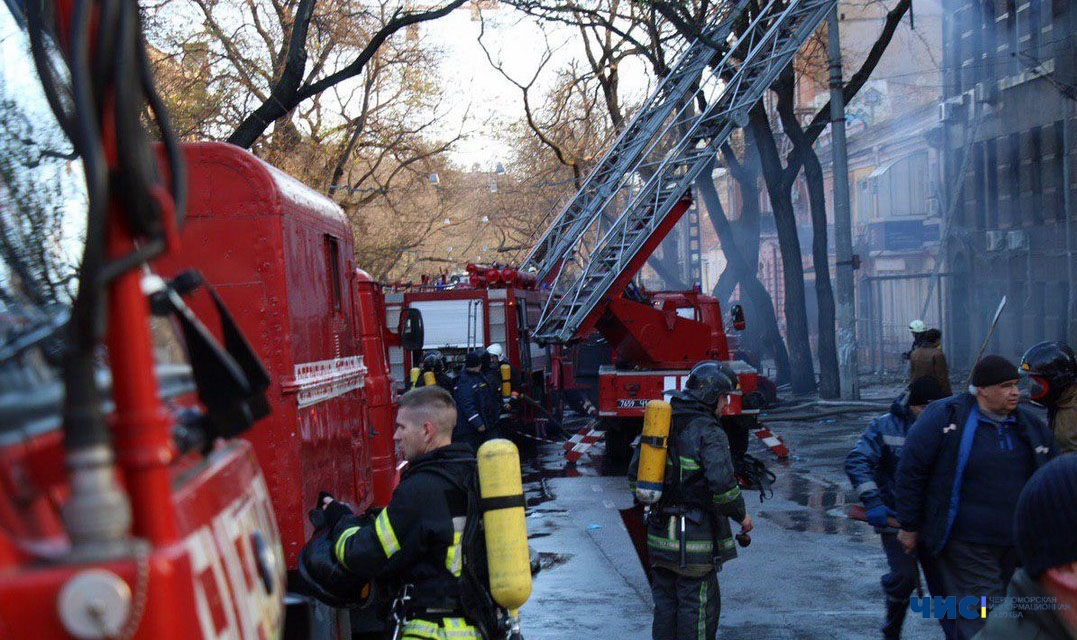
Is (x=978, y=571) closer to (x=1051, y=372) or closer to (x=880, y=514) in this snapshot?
(x=880, y=514)

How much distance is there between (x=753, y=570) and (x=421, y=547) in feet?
20.1

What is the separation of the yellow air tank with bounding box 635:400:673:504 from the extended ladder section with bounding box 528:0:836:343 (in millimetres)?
9979

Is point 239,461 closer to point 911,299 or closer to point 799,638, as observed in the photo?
point 799,638

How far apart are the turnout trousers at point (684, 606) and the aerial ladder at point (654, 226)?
8487mm

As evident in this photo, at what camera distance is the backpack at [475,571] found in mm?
4223

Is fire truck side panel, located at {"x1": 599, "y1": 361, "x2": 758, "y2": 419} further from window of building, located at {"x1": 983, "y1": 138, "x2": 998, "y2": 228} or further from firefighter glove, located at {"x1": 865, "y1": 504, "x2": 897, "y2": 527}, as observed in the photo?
window of building, located at {"x1": 983, "y1": 138, "x2": 998, "y2": 228}

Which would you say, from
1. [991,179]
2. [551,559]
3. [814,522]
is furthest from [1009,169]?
[551,559]

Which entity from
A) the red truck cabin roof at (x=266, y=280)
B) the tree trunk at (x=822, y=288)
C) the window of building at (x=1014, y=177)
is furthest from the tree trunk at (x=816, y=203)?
the red truck cabin roof at (x=266, y=280)

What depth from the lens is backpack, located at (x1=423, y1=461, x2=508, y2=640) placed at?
4.22 meters

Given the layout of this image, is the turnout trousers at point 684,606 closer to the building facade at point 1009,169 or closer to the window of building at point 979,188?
the building facade at point 1009,169

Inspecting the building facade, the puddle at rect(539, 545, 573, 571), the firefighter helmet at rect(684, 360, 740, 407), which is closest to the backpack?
the firefighter helmet at rect(684, 360, 740, 407)

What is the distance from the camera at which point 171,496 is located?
6.13ft

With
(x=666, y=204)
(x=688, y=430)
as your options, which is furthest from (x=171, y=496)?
(x=666, y=204)

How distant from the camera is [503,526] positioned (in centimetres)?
416
